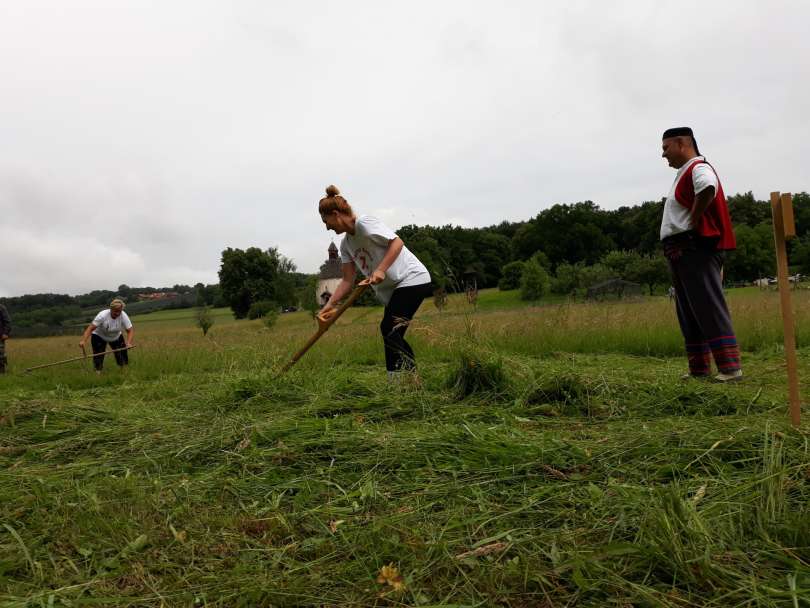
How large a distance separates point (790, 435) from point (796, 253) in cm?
5353

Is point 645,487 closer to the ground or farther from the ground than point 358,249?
closer to the ground

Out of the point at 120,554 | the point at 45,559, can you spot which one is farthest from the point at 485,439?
the point at 45,559

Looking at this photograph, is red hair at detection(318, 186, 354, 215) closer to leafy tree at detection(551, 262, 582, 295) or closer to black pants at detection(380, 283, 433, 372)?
black pants at detection(380, 283, 433, 372)

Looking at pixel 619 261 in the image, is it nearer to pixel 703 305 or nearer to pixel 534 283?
pixel 534 283

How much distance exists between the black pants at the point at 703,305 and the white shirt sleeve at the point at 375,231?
1.98 metres

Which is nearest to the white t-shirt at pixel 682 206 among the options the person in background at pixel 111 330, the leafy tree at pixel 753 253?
the person in background at pixel 111 330

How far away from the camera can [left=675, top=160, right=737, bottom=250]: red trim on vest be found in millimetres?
3389

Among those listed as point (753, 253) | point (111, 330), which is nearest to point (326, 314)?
point (111, 330)

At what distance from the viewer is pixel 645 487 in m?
1.62

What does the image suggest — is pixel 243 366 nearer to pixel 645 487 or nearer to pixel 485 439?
pixel 485 439

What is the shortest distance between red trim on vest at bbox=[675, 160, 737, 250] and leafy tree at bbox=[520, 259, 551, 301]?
32690 millimetres

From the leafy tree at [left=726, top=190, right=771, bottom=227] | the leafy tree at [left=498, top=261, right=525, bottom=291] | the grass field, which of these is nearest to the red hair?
the grass field

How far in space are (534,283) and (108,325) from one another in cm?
3147

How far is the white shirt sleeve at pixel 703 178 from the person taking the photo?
3186 mm
